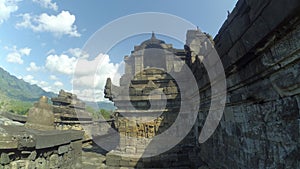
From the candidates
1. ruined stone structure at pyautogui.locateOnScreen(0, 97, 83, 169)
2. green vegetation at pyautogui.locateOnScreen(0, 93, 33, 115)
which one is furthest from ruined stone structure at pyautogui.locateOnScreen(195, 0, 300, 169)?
→ green vegetation at pyautogui.locateOnScreen(0, 93, 33, 115)

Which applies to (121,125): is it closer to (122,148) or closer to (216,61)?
(122,148)

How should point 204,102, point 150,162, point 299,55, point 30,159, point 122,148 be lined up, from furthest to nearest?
point 122,148 → point 150,162 → point 204,102 → point 30,159 → point 299,55

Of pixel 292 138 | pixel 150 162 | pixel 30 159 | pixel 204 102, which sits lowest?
pixel 150 162

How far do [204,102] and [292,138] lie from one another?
11.4ft

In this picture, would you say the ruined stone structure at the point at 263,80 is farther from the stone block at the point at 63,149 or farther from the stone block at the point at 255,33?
the stone block at the point at 63,149

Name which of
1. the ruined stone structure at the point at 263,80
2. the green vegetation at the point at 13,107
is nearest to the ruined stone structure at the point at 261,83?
the ruined stone structure at the point at 263,80

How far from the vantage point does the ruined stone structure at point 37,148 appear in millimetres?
3084

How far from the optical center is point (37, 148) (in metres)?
3.52

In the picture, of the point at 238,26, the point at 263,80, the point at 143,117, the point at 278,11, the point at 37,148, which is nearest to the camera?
the point at 278,11

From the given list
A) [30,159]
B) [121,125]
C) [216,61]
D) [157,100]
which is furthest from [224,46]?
[121,125]

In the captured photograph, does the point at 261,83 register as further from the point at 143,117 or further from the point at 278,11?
the point at 143,117

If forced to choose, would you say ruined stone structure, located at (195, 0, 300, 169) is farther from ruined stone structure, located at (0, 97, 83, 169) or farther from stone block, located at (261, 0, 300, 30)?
ruined stone structure, located at (0, 97, 83, 169)

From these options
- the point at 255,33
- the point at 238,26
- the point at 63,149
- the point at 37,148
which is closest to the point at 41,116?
the point at 63,149

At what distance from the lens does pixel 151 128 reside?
761 centimetres
